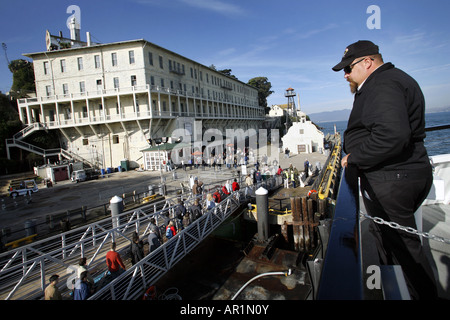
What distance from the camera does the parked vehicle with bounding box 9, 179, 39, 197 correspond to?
64.5 feet

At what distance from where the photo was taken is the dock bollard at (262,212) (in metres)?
11.4

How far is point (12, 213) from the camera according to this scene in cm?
1512

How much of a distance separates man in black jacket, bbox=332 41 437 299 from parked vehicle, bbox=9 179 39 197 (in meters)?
25.1

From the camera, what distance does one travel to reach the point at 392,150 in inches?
58.5

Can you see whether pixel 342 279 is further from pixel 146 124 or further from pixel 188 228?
Result: pixel 146 124

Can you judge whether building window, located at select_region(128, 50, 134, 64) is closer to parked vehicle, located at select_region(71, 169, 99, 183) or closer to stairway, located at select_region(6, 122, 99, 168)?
stairway, located at select_region(6, 122, 99, 168)

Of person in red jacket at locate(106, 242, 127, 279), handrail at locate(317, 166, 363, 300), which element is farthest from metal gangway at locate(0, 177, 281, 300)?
handrail at locate(317, 166, 363, 300)

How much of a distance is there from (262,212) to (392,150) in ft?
34.0

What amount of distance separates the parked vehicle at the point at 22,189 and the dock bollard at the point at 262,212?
19.8 m

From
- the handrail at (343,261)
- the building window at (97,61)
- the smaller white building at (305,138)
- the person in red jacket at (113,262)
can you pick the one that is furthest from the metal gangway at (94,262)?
the building window at (97,61)

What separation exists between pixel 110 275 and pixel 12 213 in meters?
14.2

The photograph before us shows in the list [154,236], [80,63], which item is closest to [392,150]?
[154,236]

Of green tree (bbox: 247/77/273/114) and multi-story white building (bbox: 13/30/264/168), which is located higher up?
green tree (bbox: 247/77/273/114)
